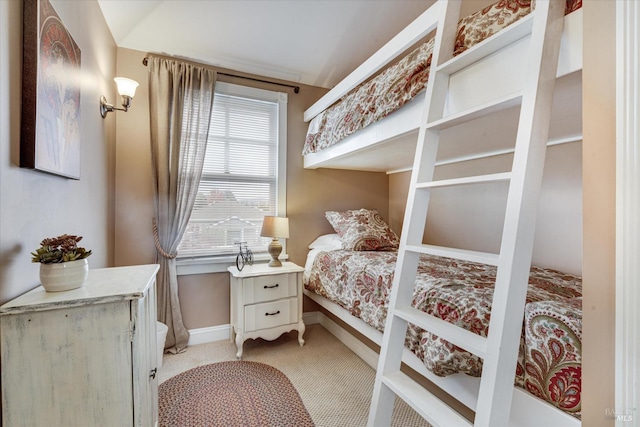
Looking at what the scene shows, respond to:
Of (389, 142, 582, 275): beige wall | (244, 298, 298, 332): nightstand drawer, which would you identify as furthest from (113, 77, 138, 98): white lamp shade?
(389, 142, 582, 275): beige wall

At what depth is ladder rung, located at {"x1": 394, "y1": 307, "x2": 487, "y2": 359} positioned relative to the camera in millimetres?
877

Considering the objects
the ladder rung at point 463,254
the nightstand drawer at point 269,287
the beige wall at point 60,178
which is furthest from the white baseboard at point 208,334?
the ladder rung at point 463,254

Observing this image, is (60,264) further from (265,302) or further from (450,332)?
(265,302)

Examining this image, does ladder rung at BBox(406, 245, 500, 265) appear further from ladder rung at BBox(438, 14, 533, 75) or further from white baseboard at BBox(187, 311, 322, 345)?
white baseboard at BBox(187, 311, 322, 345)

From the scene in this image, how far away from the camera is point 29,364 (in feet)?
2.77

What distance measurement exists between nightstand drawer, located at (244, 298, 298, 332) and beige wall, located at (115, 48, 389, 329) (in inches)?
19.0

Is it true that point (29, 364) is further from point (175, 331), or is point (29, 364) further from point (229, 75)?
point (229, 75)

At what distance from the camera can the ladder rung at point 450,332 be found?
877 millimetres

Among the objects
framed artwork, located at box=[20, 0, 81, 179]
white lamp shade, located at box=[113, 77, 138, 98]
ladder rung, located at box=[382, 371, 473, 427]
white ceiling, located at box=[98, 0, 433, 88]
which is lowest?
ladder rung, located at box=[382, 371, 473, 427]

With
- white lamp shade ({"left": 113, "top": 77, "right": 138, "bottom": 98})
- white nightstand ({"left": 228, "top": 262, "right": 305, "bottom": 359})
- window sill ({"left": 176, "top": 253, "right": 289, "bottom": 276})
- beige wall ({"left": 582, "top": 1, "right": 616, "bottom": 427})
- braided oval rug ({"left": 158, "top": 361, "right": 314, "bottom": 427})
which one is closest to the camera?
beige wall ({"left": 582, "top": 1, "right": 616, "bottom": 427})

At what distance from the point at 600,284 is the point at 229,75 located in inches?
113

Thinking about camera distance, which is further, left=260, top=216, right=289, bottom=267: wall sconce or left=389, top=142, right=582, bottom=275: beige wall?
left=260, top=216, right=289, bottom=267: wall sconce

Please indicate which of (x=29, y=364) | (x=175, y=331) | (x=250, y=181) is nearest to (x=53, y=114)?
(x=29, y=364)

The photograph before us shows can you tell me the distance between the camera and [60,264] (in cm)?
96
